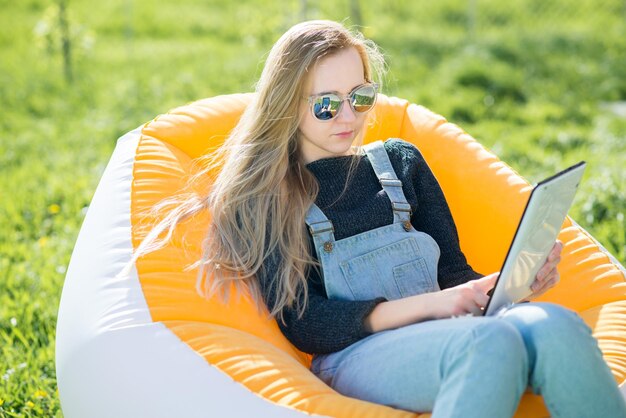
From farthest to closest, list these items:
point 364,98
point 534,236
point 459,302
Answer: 1. point 364,98
2. point 459,302
3. point 534,236

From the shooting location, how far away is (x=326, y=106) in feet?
8.55

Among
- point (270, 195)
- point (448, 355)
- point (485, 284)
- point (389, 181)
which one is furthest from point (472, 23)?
point (448, 355)

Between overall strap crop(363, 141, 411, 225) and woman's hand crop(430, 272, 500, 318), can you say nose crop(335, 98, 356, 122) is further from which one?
woman's hand crop(430, 272, 500, 318)

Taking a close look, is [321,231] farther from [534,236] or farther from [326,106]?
[534,236]

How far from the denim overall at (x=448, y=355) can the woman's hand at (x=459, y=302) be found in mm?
116

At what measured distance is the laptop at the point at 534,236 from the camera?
207cm

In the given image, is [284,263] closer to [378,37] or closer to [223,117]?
[223,117]

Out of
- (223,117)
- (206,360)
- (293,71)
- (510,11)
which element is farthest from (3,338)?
(510,11)

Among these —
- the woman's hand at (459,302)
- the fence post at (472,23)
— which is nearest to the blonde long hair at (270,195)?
the woman's hand at (459,302)

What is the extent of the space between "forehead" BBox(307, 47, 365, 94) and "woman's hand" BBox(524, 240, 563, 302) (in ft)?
2.52

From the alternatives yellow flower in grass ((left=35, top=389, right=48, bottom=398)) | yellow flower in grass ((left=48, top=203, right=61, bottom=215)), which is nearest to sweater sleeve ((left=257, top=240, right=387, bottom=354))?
yellow flower in grass ((left=35, top=389, right=48, bottom=398))

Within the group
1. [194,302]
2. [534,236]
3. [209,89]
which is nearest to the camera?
[534,236]

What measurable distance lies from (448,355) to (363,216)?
71 cm

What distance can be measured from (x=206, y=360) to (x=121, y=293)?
0.37 meters
